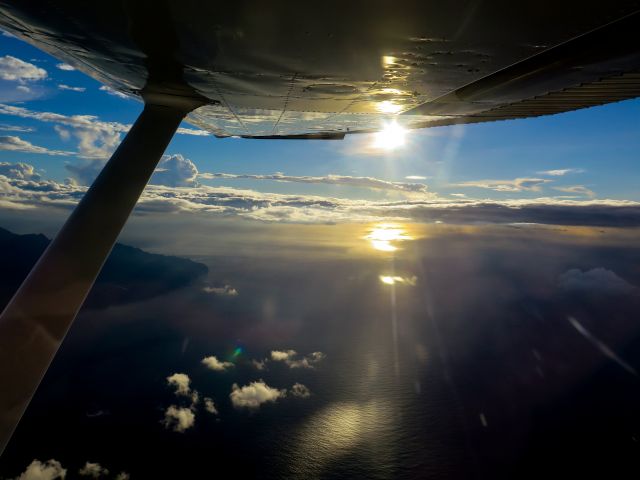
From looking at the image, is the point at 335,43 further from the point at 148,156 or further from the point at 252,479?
the point at 252,479

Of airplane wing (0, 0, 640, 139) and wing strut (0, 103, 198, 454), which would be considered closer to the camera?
airplane wing (0, 0, 640, 139)

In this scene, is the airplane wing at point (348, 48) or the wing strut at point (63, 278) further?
the wing strut at point (63, 278)

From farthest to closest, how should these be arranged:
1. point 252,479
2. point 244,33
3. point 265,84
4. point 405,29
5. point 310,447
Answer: point 310,447, point 252,479, point 265,84, point 244,33, point 405,29

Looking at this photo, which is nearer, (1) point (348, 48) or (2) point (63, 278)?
(1) point (348, 48)

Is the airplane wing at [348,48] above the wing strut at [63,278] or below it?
above

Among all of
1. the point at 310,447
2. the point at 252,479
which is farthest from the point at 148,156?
the point at 310,447

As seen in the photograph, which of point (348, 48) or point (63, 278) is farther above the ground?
point (348, 48)

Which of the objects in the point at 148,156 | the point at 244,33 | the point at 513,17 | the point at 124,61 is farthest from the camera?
the point at 148,156

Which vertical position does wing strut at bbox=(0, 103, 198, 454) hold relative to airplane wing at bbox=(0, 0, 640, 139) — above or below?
below
